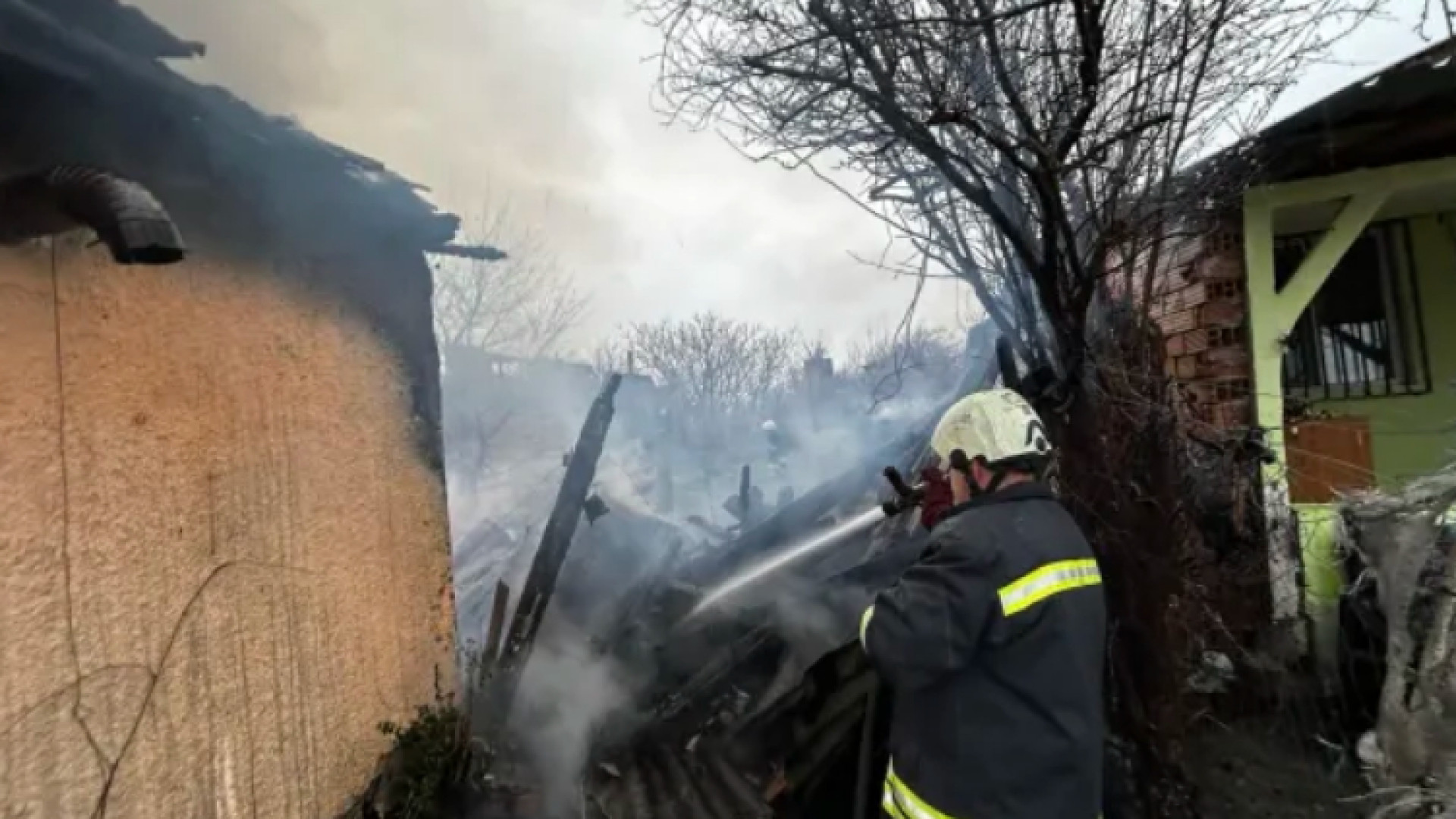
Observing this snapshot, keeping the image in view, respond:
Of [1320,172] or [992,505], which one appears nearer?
[992,505]

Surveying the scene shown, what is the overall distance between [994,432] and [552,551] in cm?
361

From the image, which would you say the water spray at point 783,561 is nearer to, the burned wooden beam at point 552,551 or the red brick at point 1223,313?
the burned wooden beam at point 552,551

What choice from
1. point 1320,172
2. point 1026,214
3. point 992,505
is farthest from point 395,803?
point 1320,172

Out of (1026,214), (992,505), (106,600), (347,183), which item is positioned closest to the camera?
(992,505)

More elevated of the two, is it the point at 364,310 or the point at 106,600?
the point at 364,310

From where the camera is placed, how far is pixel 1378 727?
4.62 meters

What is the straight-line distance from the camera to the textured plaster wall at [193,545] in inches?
110

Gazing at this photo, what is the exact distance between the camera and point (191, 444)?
338 cm

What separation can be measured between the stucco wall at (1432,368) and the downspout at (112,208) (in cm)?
895

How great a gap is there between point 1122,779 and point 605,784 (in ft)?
9.70

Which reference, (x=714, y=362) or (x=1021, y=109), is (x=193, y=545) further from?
(x=714, y=362)

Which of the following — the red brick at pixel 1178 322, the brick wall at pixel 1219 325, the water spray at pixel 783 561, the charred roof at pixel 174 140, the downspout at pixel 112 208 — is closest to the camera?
the downspout at pixel 112 208

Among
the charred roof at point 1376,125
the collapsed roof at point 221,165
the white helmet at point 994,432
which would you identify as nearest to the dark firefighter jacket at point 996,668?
the white helmet at point 994,432

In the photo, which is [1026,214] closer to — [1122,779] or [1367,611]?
[1122,779]
